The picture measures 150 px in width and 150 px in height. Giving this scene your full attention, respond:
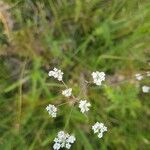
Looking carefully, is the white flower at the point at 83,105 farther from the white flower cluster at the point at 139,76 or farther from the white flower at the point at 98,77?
the white flower cluster at the point at 139,76

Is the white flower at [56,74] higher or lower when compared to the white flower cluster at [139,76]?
higher

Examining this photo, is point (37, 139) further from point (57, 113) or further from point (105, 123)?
point (105, 123)

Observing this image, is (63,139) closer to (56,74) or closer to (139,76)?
(56,74)

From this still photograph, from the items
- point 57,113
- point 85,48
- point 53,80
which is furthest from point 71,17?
point 57,113

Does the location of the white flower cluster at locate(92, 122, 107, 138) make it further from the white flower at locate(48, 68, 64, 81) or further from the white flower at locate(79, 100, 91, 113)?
the white flower at locate(48, 68, 64, 81)

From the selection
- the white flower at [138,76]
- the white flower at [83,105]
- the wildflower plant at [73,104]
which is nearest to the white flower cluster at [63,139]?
the wildflower plant at [73,104]

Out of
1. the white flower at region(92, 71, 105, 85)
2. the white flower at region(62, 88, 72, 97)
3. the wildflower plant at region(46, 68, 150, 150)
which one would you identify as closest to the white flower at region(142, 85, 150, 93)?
the wildflower plant at region(46, 68, 150, 150)

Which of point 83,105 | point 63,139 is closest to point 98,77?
point 83,105
